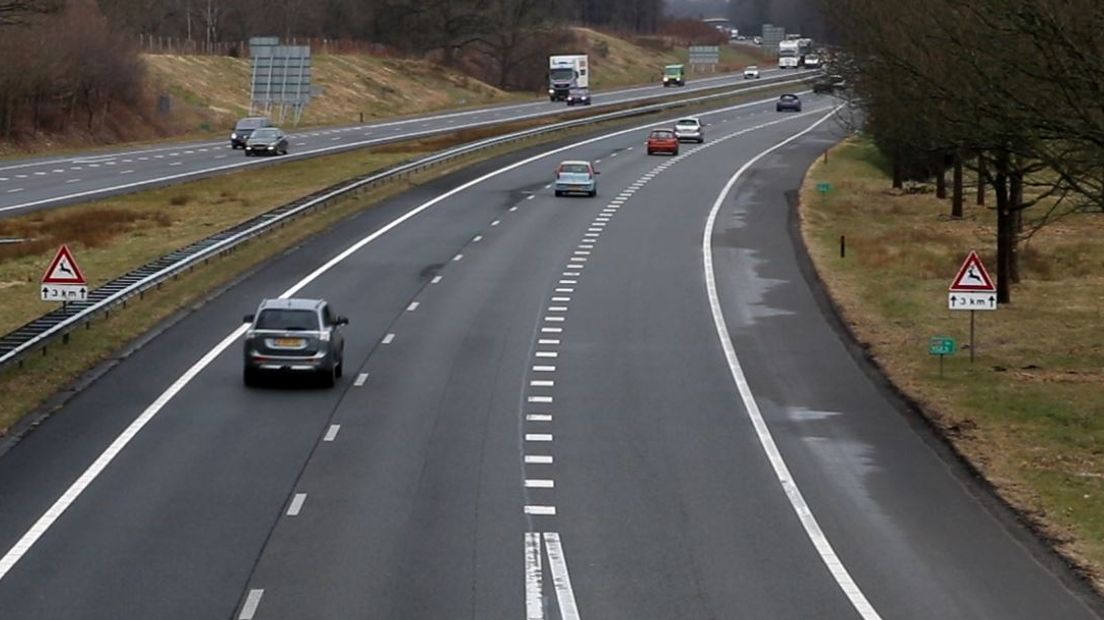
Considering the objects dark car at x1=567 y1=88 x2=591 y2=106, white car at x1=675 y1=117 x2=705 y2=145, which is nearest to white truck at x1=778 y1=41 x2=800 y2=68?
Answer: dark car at x1=567 y1=88 x2=591 y2=106

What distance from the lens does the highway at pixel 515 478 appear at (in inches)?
703

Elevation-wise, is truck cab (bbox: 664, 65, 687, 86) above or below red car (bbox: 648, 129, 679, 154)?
above

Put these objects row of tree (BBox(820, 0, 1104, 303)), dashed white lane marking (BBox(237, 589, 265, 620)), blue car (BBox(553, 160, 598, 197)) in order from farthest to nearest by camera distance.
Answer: blue car (BBox(553, 160, 598, 197))
row of tree (BBox(820, 0, 1104, 303))
dashed white lane marking (BBox(237, 589, 265, 620))

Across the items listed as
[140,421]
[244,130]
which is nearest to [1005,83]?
[140,421]

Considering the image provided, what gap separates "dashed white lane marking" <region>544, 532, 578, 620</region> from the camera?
677 inches

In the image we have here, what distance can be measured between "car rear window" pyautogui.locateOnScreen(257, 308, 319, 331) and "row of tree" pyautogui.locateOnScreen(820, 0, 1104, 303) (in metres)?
11.4

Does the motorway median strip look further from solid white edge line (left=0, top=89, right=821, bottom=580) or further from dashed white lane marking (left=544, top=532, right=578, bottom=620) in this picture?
dashed white lane marking (left=544, top=532, right=578, bottom=620)

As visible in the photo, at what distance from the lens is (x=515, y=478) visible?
2328 cm

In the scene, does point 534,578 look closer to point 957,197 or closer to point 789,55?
point 957,197

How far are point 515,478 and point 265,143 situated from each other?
6066 cm

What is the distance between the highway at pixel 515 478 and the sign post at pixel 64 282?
5.13 feet

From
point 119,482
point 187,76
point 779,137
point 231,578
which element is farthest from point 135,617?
point 187,76

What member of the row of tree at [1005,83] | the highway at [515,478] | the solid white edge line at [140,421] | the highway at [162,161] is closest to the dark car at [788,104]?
the highway at [162,161]

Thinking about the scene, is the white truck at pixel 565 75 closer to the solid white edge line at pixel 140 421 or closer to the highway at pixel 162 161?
the highway at pixel 162 161
